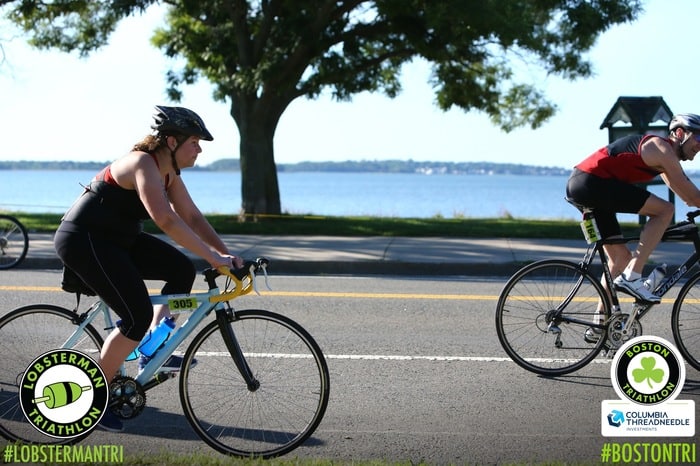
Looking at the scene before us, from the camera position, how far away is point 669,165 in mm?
6520

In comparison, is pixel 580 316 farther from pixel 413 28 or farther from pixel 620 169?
pixel 413 28

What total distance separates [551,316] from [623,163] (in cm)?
119

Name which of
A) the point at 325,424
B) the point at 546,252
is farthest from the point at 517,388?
the point at 546,252

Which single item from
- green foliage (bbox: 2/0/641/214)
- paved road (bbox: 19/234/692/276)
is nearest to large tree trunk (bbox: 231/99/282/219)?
green foliage (bbox: 2/0/641/214)

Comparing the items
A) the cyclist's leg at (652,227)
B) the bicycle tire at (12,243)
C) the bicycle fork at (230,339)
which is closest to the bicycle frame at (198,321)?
the bicycle fork at (230,339)

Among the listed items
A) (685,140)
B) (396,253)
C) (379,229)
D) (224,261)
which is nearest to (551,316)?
(685,140)

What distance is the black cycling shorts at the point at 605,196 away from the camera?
6.74m

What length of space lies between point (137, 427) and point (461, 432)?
6.12 feet

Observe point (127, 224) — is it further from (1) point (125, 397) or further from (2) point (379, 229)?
(2) point (379, 229)

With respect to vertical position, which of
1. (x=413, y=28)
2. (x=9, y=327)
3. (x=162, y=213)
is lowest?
(x=9, y=327)

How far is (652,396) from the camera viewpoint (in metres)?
5.75

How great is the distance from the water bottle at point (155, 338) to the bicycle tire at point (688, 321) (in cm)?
361

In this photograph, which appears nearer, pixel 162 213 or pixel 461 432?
pixel 162 213

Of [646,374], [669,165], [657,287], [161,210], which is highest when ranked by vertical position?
[669,165]
